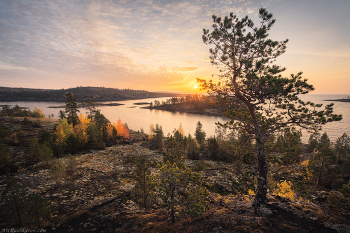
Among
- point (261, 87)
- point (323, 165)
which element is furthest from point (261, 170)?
point (323, 165)

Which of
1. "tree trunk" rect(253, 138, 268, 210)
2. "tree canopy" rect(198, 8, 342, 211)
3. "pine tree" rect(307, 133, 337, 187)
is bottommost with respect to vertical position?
"pine tree" rect(307, 133, 337, 187)

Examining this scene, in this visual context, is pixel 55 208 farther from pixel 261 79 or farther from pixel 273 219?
pixel 261 79

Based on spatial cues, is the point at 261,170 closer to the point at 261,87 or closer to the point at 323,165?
the point at 261,87

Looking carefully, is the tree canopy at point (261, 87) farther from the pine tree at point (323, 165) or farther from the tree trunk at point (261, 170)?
the pine tree at point (323, 165)

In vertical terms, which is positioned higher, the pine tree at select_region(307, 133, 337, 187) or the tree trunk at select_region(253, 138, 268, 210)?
the tree trunk at select_region(253, 138, 268, 210)

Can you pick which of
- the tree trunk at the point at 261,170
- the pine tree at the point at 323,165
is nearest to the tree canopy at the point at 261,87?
the tree trunk at the point at 261,170

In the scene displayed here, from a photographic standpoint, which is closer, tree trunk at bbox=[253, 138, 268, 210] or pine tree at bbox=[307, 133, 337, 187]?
tree trunk at bbox=[253, 138, 268, 210]

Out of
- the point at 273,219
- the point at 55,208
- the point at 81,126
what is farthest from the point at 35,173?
the point at 273,219

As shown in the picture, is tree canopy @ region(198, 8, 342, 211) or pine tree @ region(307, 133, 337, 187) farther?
pine tree @ region(307, 133, 337, 187)

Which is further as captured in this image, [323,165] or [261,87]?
[323,165]

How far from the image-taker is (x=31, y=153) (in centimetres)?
2886

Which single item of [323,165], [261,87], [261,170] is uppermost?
[261,87]

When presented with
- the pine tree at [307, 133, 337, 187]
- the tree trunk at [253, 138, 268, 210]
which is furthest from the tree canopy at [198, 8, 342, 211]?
the pine tree at [307, 133, 337, 187]

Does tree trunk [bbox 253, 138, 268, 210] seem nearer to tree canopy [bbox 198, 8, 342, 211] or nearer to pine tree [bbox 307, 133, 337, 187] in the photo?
tree canopy [bbox 198, 8, 342, 211]
